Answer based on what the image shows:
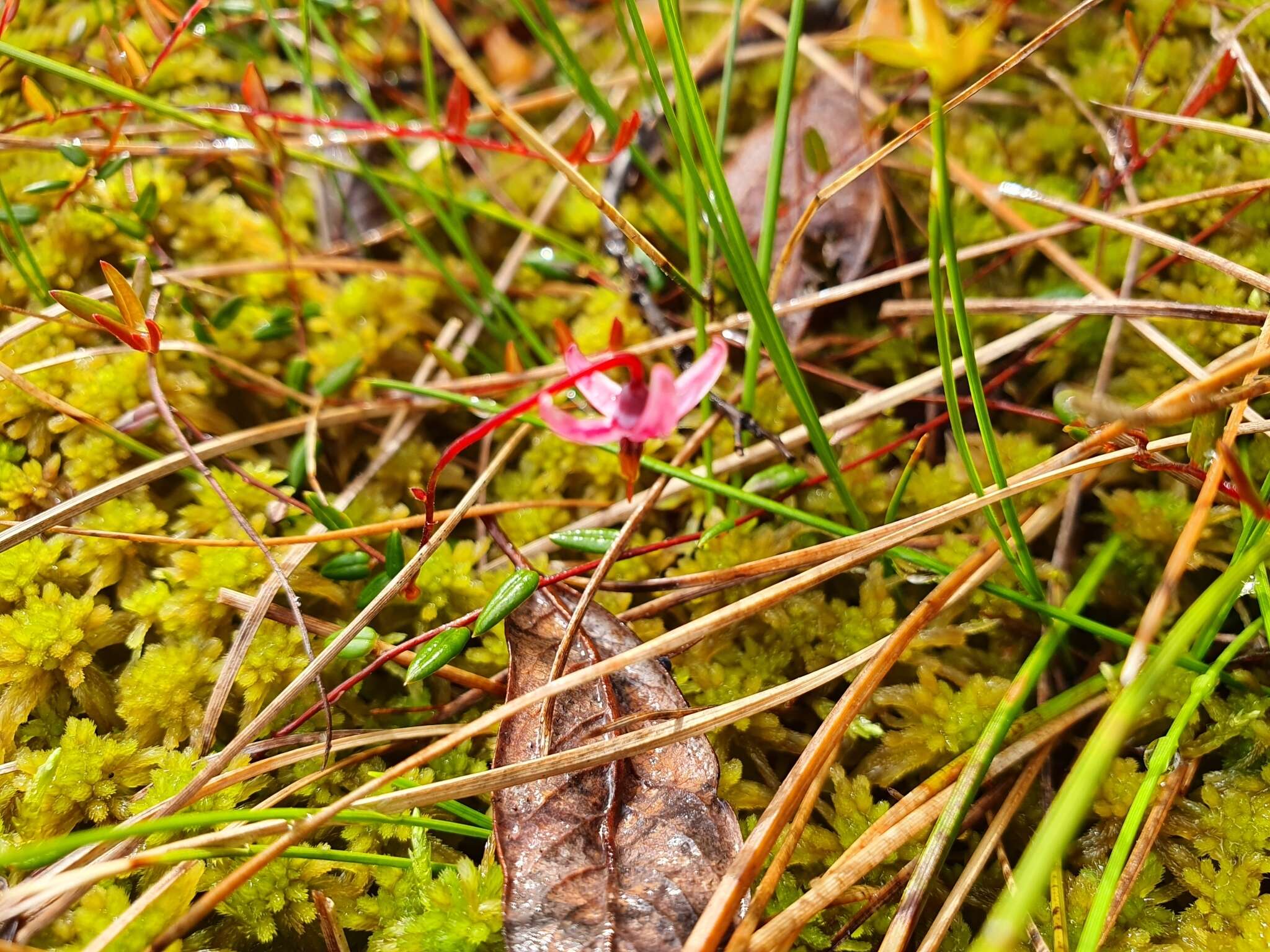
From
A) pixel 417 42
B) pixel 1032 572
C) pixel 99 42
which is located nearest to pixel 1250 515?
pixel 1032 572

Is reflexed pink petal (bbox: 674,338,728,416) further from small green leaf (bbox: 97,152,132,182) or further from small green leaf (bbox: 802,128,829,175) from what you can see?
small green leaf (bbox: 97,152,132,182)

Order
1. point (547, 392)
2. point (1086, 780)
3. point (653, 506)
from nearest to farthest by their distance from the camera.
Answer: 1. point (1086, 780)
2. point (547, 392)
3. point (653, 506)

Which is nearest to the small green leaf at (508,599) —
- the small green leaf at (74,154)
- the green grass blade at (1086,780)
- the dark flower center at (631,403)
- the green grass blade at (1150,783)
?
the dark flower center at (631,403)

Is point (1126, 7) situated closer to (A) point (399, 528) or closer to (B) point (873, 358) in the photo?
(B) point (873, 358)

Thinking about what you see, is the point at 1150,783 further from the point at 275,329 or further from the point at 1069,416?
the point at 275,329

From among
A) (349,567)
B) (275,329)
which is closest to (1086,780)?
(349,567)

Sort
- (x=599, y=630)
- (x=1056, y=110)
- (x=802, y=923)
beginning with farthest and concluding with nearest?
1. (x=1056, y=110)
2. (x=599, y=630)
3. (x=802, y=923)
